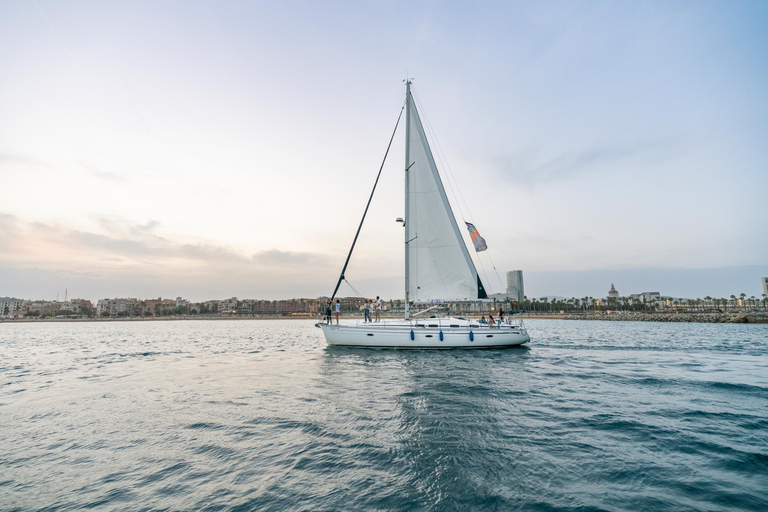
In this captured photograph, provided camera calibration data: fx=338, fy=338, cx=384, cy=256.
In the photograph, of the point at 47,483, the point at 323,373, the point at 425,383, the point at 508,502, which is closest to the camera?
the point at 508,502

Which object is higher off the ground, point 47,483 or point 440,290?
point 440,290

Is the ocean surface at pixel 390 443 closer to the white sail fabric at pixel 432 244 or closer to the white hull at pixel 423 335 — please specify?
the white hull at pixel 423 335

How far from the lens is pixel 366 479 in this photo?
17.1 ft

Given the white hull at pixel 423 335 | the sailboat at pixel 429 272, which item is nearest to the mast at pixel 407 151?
the sailboat at pixel 429 272

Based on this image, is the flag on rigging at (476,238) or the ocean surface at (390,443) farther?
the flag on rigging at (476,238)

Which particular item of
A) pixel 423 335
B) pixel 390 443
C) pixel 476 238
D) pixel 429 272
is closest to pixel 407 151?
pixel 476 238

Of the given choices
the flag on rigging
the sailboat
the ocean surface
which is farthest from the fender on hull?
the ocean surface

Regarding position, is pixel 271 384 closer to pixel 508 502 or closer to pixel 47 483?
pixel 47 483

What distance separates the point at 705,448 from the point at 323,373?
1186 centimetres

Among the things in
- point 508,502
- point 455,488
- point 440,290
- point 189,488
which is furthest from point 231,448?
point 440,290

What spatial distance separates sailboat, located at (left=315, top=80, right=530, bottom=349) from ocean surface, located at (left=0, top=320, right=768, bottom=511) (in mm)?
6245

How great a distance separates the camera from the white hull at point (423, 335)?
64.1 feet

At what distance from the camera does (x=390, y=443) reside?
6.65m

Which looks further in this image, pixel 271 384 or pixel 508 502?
pixel 271 384
